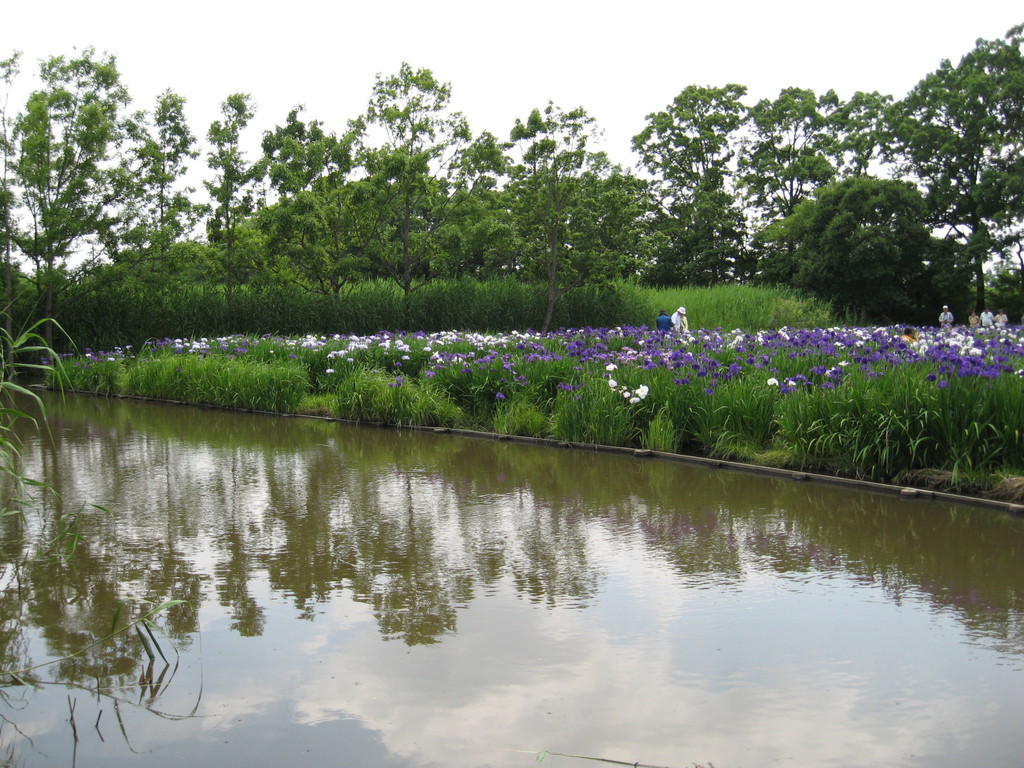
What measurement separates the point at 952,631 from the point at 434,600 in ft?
→ 8.02

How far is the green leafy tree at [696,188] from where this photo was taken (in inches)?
1705

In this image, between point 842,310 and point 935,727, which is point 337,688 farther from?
point 842,310

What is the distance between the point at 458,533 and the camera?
6.11 metres

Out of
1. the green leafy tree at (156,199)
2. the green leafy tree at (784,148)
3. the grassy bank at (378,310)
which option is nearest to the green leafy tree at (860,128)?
the green leafy tree at (784,148)

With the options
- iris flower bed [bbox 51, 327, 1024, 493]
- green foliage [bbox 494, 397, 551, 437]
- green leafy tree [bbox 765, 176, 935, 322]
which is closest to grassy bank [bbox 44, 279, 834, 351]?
iris flower bed [bbox 51, 327, 1024, 493]

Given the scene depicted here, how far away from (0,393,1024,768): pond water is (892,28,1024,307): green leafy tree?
35224mm

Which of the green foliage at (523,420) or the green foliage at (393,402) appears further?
the green foliage at (393,402)

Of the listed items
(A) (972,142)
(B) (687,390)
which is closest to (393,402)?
(B) (687,390)

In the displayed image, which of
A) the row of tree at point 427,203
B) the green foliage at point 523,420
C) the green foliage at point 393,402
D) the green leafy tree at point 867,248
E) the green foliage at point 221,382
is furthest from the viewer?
the green leafy tree at point 867,248

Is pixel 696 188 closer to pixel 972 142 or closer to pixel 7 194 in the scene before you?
pixel 972 142

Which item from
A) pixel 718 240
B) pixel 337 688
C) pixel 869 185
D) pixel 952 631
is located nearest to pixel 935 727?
pixel 952 631

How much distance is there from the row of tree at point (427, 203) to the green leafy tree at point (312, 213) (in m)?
0.05

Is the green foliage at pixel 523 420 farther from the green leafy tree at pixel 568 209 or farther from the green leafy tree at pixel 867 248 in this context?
the green leafy tree at pixel 867 248

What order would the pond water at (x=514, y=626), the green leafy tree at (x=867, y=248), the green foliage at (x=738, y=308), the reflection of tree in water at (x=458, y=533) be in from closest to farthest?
the pond water at (x=514, y=626) → the reflection of tree in water at (x=458, y=533) → the green foliage at (x=738, y=308) → the green leafy tree at (x=867, y=248)
